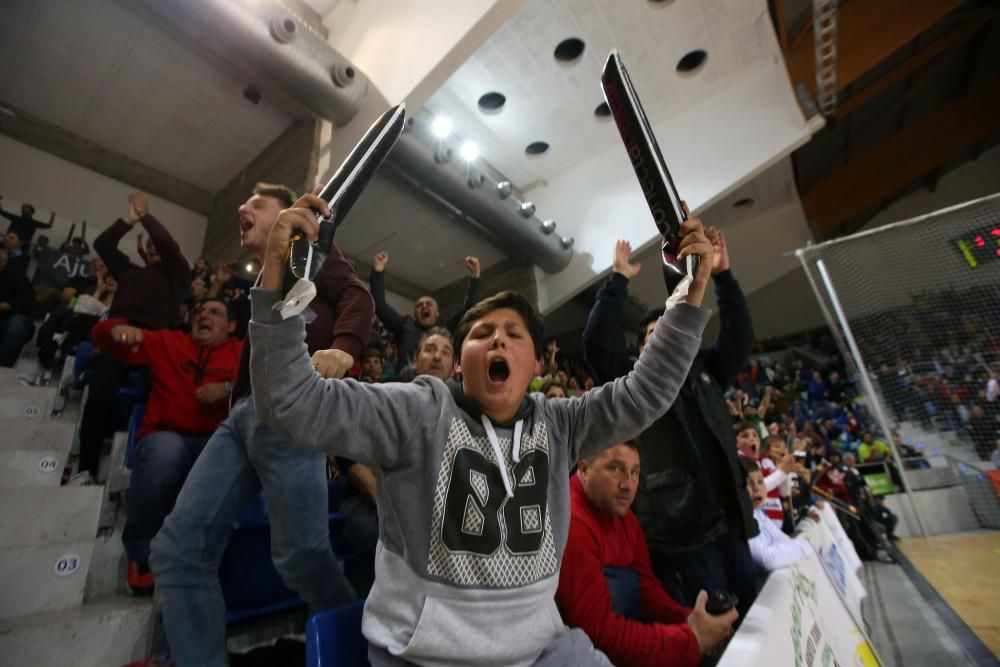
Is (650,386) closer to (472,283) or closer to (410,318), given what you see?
(472,283)

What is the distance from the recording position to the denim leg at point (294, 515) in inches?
47.9

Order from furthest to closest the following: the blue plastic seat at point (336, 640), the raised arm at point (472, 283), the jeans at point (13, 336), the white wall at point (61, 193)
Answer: the white wall at point (61, 193) → the jeans at point (13, 336) → the raised arm at point (472, 283) → the blue plastic seat at point (336, 640)

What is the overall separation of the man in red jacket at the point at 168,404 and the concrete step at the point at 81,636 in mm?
174

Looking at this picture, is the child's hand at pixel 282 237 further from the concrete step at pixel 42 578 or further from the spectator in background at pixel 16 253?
the spectator in background at pixel 16 253

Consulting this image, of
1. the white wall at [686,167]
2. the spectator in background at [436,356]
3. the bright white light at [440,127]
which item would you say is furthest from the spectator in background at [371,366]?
the white wall at [686,167]

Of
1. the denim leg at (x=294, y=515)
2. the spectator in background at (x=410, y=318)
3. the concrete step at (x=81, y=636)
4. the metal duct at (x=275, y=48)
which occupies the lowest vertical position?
the concrete step at (x=81, y=636)

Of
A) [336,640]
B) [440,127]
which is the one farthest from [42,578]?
[440,127]

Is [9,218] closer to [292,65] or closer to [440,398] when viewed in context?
[292,65]

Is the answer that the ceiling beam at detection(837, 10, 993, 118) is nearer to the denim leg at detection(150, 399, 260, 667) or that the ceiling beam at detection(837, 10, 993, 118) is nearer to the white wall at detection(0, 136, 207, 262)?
the denim leg at detection(150, 399, 260, 667)

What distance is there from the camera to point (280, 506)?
1.23 metres

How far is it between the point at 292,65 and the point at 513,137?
2843mm

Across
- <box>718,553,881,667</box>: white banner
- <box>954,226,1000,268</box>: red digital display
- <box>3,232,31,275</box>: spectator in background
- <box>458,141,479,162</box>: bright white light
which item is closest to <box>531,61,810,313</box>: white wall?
<box>458,141,479,162</box>: bright white light

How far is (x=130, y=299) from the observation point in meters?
2.59

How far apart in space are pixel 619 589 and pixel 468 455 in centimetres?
85
